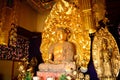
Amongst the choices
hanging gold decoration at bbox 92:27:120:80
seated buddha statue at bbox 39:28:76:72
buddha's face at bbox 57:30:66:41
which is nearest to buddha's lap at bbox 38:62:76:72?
seated buddha statue at bbox 39:28:76:72

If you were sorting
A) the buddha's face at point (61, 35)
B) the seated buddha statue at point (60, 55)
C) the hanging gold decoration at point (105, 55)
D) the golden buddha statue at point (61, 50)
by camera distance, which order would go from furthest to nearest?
1. the buddha's face at point (61, 35)
2. the golden buddha statue at point (61, 50)
3. the seated buddha statue at point (60, 55)
4. the hanging gold decoration at point (105, 55)

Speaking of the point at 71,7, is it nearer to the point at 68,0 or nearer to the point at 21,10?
the point at 68,0

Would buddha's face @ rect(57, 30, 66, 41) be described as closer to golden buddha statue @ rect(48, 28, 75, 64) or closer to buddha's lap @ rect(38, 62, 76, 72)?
golden buddha statue @ rect(48, 28, 75, 64)

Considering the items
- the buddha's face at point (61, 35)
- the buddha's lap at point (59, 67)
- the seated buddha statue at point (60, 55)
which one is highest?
the buddha's face at point (61, 35)

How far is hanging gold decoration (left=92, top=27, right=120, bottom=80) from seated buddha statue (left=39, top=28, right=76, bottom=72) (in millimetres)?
544

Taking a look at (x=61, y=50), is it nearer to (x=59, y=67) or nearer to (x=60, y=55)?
(x=60, y=55)

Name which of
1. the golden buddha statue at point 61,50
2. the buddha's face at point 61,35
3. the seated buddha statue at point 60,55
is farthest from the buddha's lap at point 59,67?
the buddha's face at point 61,35

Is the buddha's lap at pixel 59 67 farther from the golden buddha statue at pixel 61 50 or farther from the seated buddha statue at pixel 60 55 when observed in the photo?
the golden buddha statue at pixel 61 50

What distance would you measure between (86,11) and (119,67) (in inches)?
52.2

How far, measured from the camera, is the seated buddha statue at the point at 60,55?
3.64 meters

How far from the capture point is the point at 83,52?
4039 millimetres

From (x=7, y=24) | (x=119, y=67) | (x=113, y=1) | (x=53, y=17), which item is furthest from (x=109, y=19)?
(x=7, y=24)

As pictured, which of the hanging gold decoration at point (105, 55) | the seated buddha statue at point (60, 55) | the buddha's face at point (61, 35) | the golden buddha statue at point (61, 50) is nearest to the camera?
the hanging gold decoration at point (105, 55)

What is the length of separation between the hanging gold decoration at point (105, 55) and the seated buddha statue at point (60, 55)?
54cm
